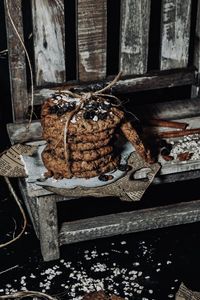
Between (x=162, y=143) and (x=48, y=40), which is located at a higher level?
(x=48, y=40)

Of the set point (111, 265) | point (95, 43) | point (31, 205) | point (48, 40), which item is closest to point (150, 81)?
point (95, 43)

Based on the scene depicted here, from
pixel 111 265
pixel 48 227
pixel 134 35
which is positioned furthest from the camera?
pixel 134 35

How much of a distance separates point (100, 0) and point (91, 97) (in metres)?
0.72

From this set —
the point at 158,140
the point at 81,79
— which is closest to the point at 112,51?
the point at 81,79

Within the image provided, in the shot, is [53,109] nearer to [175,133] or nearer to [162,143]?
[162,143]

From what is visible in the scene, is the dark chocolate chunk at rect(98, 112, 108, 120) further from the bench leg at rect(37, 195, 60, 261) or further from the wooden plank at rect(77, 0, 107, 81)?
the wooden plank at rect(77, 0, 107, 81)

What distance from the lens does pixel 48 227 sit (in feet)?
12.3

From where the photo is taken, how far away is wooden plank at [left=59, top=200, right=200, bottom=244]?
379cm

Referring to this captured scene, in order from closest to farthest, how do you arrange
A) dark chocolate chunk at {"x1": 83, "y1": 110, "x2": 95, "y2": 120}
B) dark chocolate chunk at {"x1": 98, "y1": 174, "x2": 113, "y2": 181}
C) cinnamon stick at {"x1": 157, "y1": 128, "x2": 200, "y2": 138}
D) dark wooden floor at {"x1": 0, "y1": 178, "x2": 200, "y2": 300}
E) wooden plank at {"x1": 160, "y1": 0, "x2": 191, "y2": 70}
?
dark chocolate chunk at {"x1": 83, "y1": 110, "x2": 95, "y2": 120}
dark chocolate chunk at {"x1": 98, "y1": 174, "x2": 113, "y2": 181}
dark wooden floor at {"x1": 0, "y1": 178, "x2": 200, "y2": 300}
cinnamon stick at {"x1": 157, "y1": 128, "x2": 200, "y2": 138}
wooden plank at {"x1": 160, "y1": 0, "x2": 191, "y2": 70}

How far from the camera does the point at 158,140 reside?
395cm

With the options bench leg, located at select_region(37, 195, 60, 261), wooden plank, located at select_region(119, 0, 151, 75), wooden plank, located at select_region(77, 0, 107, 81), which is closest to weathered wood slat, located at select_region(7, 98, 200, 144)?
wooden plank, located at select_region(119, 0, 151, 75)

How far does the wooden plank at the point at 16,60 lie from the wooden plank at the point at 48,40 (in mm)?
102

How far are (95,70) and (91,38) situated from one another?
0.21m

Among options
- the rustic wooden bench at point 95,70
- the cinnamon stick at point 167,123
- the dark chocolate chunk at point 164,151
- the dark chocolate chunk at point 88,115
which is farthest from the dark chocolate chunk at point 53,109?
the cinnamon stick at point 167,123
